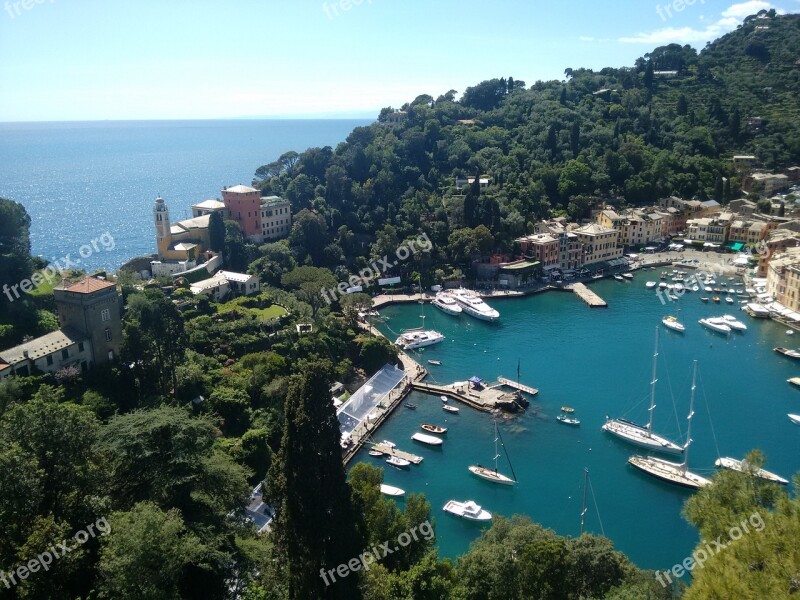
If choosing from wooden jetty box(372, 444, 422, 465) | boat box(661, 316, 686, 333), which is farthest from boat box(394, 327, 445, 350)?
boat box(661, 316, 686, 333)

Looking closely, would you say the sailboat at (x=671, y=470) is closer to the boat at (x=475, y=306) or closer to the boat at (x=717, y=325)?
the boat at (x=717, y=325)

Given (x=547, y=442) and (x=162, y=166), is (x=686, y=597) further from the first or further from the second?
(x=162, y=166)

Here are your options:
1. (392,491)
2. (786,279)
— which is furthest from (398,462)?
(786,279)

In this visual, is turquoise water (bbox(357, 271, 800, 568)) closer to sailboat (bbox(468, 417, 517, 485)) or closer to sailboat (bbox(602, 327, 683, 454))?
sailboat (bbox(468, 417, 517, 485))

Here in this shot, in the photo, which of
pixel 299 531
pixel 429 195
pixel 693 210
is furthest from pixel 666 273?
pixel 299 531

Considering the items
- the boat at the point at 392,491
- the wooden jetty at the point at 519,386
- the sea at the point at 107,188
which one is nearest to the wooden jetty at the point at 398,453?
the boat at the point at 392,491

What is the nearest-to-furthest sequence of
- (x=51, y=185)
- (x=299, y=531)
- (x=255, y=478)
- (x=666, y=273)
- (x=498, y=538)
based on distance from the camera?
(x=299, y=531), (x=498, y=538), (x=255, y=478), (x=666, y=273), (x=51, y=185)
